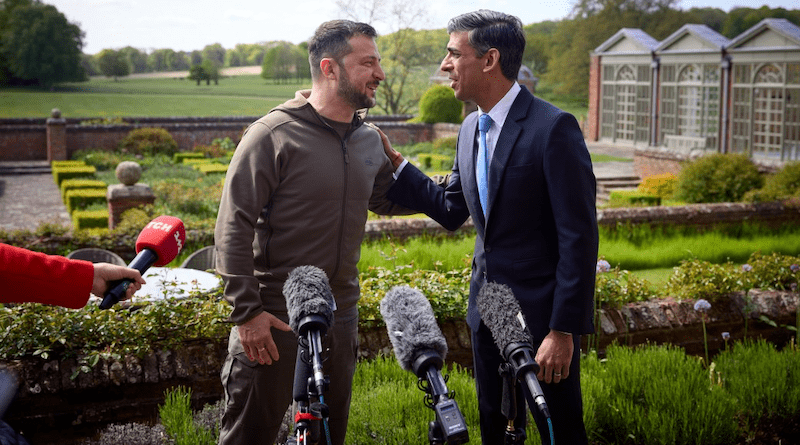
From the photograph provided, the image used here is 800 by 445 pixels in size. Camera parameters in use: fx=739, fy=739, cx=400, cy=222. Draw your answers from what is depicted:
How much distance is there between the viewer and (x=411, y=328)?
181 centimetres

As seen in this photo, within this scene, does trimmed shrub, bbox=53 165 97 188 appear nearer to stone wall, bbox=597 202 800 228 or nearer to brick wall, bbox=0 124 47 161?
brick wall, bbox=0 124 47 161

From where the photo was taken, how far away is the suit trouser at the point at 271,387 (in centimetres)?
284

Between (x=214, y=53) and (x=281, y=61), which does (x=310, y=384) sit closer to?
(x=281, y=61)

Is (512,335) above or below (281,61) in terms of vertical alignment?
below

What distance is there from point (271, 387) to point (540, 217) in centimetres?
123

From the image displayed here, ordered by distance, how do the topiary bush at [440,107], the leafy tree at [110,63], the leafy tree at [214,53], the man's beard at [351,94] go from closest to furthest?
the man's beard at [351,94] < the topiary bush at [440,107] < the leafy tree at [110,63] < the leafy tree at [214,53]

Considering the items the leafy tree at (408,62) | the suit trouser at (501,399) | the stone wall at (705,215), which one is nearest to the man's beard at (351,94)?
the suit trouser at (501,399)

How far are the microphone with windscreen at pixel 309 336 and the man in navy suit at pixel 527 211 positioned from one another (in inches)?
40.7

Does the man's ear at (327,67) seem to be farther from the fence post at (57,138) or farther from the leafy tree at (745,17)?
the leafy tree at (745,17)

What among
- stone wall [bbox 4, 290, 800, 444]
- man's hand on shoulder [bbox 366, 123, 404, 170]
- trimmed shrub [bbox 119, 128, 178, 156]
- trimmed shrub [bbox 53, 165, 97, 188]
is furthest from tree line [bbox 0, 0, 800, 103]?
man's hand on shoulder [bbox 366, 123, 404, 170]

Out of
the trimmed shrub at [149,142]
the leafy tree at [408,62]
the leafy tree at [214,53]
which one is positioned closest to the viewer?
the trimmed shrub at [149,142]

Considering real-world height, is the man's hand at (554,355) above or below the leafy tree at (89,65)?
below

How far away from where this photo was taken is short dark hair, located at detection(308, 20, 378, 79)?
2.86 meters

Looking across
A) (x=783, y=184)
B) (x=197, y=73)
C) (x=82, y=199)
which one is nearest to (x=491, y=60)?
(x=783, y=184)
